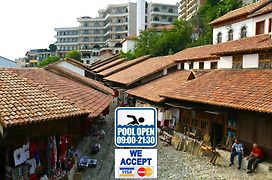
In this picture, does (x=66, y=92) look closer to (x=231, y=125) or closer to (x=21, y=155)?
(x=21, y=155)

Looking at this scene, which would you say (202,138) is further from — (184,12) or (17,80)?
(184,12)

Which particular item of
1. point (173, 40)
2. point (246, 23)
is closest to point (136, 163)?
point (246, 23)

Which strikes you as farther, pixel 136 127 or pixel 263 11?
pixel 263 11

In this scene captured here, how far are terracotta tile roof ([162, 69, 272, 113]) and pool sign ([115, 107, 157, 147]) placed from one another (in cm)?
973

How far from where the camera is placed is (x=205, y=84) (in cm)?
1928

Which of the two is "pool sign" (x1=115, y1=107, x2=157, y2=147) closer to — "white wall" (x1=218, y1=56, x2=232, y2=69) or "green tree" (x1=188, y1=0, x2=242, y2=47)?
"white wall" (x1=218, y1=56, x2=232, y2=69)

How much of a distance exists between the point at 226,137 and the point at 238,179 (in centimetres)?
387

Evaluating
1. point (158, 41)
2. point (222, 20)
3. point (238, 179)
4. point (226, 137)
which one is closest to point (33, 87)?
point (238, 179)

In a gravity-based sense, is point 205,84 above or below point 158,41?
below

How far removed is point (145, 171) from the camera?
3.93 meters

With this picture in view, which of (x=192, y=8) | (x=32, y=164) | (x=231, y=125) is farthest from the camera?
(x=192, y=8)

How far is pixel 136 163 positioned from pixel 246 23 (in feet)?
86.1

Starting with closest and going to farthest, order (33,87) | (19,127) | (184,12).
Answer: (19,127), (33,87), (184,12)

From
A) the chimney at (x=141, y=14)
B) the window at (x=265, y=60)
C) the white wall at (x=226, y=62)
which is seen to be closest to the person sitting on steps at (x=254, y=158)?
the window at (x=265, y=60)
